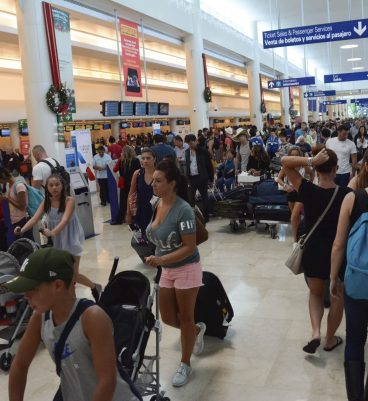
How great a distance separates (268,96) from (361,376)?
43975mm

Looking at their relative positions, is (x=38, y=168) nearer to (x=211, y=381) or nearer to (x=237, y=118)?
(x=211, y=381)

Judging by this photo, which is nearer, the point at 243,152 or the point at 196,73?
the point at 243,152

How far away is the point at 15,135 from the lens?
1761 cm

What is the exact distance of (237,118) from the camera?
3744 centimetres

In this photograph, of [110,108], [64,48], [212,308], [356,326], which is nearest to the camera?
[356,326]

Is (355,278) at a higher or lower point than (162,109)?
lower

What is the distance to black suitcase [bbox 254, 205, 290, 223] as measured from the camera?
7.92m

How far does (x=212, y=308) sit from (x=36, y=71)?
8346 millimetres

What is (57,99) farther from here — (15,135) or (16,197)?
(15,135)

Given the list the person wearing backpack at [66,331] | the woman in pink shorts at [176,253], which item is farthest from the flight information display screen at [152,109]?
the person wearing backpack at [66,331]

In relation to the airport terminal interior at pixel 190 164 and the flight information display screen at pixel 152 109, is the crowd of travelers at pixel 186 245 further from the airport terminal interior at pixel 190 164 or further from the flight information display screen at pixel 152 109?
the flight information display screen at pixel 152 109

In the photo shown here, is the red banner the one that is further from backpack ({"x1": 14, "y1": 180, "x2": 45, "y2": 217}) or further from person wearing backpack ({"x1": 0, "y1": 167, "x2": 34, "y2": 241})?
person wearing backpack ({"x1": 0, "y1": 167, "x2": 34, "y2": 241})

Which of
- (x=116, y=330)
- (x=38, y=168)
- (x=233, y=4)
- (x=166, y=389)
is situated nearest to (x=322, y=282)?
(x=166, y=389)

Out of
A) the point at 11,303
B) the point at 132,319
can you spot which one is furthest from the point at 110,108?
the point at 132,319
